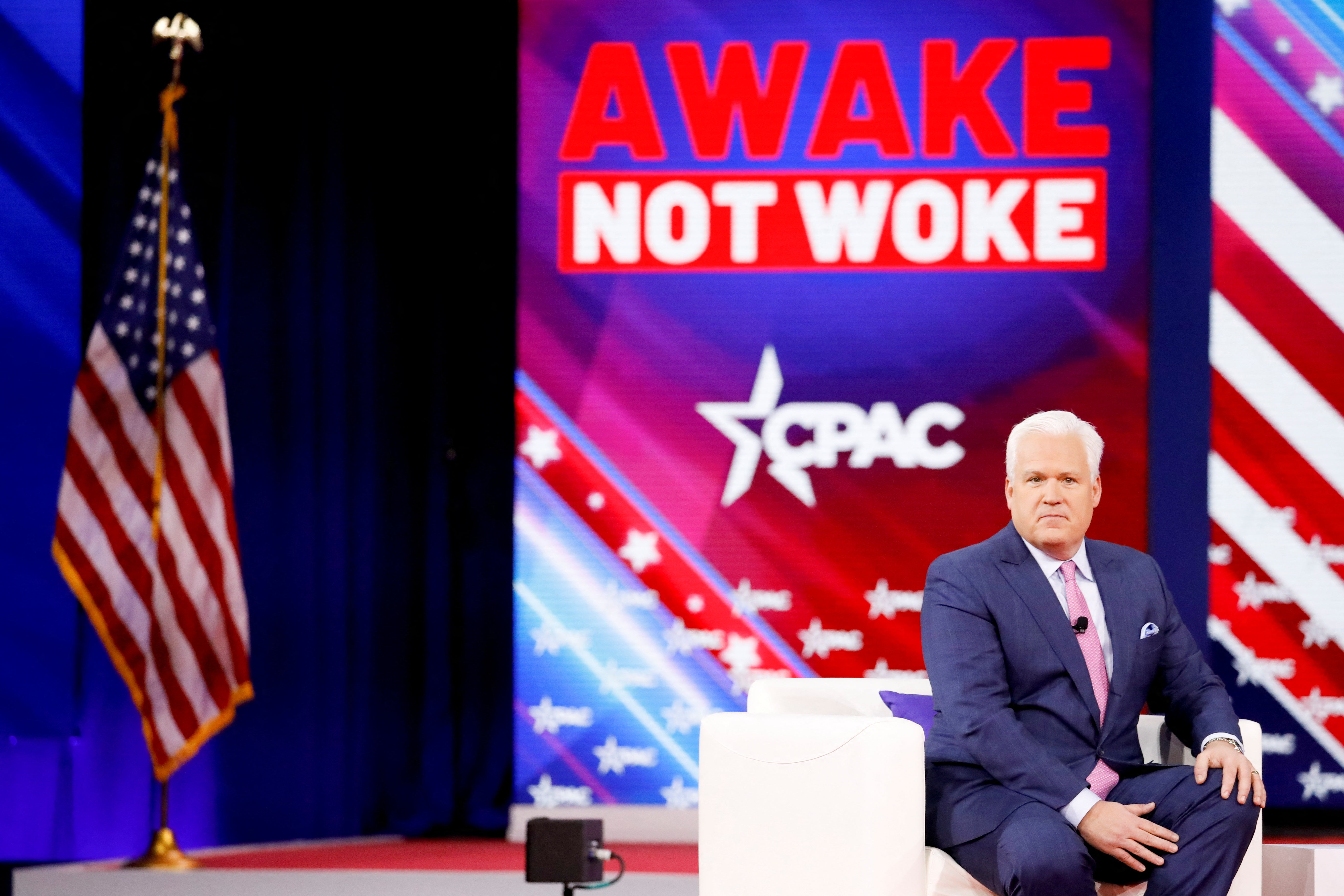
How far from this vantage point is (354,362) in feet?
16.6

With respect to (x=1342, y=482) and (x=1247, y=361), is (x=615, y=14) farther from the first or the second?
(x=1342, y=482)

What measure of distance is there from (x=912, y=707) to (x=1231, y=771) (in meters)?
0.73

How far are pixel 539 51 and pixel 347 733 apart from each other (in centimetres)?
261

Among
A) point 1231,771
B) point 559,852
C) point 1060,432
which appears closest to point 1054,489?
A: point 1060,432

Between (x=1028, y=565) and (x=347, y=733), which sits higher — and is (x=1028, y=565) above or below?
above

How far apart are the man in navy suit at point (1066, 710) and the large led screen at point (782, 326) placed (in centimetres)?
215

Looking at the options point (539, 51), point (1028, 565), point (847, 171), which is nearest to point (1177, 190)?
point (847, 171)

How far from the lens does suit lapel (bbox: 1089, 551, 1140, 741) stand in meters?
2.65

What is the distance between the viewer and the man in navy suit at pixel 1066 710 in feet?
7.97

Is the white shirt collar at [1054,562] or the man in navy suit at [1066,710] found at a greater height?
the white shirt collar at [1054,562]

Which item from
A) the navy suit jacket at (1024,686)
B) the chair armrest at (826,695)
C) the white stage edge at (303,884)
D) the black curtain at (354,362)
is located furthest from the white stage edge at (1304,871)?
the black curtain at (354,362)

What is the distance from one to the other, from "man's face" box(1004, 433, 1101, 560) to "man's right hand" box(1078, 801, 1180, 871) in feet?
1.72

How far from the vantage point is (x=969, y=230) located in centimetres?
496

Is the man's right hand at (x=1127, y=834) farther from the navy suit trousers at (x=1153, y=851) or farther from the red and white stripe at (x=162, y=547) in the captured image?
the red and white stripe at (x=162, y=547)
